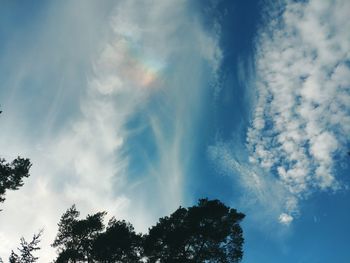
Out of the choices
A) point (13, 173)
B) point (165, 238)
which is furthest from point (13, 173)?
point (165, 238)

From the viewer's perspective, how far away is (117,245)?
1297 inches

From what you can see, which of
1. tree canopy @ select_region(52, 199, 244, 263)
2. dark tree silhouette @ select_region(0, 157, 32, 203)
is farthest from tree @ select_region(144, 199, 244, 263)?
dark tree silhouette @ select_region(0, 157, 32, 203)

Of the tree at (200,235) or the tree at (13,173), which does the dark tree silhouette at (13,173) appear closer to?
the tree at (13,173)

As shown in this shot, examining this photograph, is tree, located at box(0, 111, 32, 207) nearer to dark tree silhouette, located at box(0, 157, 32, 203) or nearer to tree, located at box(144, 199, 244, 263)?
dark tree silhouette, located at box(0, 157, 32, 203)

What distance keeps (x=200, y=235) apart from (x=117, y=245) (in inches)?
362

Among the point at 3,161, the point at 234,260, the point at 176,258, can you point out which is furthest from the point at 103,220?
the point at 234,260

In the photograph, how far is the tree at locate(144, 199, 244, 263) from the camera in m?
30.0

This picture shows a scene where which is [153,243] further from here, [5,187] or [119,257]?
[5,187]

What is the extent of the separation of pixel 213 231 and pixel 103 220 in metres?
13.1

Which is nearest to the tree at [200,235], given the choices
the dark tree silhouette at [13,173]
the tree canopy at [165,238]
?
the tree canopy at [165,238]

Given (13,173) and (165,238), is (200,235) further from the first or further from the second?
(13,173)

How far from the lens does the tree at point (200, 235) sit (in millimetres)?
30038

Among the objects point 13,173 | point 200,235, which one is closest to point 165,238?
point 200,235

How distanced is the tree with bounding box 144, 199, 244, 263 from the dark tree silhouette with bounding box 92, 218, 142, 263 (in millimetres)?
2043
